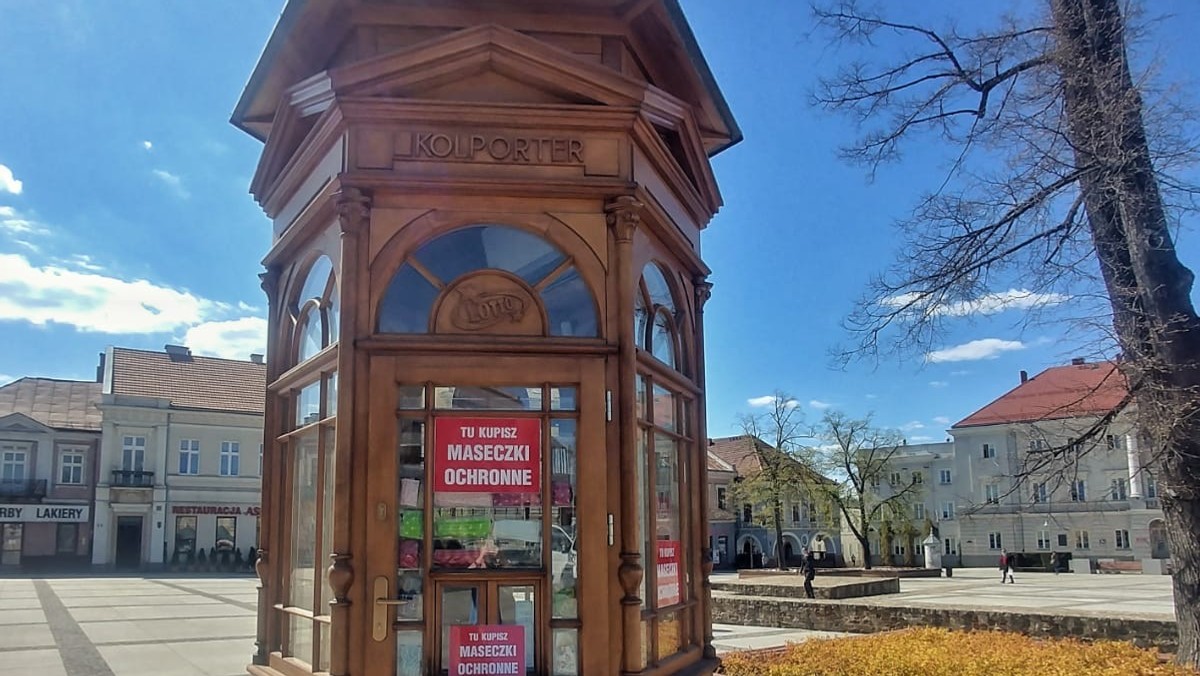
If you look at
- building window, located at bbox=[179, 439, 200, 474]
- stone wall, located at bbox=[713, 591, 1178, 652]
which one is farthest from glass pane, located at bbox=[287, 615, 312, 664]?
building window, located at bbox=[179, 439, 200, 474]

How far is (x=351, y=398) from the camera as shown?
5.62m

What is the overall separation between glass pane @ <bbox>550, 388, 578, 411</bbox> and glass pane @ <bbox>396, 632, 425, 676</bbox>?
1536 mm

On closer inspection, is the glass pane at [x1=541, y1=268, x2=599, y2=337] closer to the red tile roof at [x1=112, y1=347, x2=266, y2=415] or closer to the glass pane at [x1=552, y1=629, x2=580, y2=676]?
the glass pane at [x1=552, y1=629, x2=580, y2=676]

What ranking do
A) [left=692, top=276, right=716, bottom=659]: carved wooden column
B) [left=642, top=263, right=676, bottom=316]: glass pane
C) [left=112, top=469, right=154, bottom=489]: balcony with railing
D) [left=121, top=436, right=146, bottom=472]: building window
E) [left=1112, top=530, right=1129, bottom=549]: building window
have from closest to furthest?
[left=642, top=263, right=676, bottom=316]: glass pane
[left=692, top=276, right=716, bottom=659]: carved wooden column
[left=112, top=469, right=154, bottom=489]: balcony with railing
[left=121, top=436, right=146, bottom=472]: building window
[left=1112, top=530, right=1129, bottom=549]: building window

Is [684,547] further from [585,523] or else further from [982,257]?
[982,257]

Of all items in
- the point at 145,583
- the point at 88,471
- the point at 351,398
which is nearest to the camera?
the point at 351,398

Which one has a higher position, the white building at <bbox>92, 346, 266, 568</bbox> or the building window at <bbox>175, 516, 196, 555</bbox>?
the white building at <bbox>92, 346, 266, 568</bbox>

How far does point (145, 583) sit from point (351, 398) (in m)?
35.1

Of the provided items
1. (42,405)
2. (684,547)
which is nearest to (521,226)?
(684,547)

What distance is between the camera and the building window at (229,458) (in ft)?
175

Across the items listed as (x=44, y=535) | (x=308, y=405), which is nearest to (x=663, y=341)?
(x=308, y=405)

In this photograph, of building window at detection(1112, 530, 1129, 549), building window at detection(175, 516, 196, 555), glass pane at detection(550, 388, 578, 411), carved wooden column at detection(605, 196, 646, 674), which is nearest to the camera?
carved wooden column at detection(605, 196, 646, 674)

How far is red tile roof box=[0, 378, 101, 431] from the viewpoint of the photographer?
52.9m

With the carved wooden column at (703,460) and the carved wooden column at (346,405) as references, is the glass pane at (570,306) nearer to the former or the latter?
the carved wooden column at (346,405)
